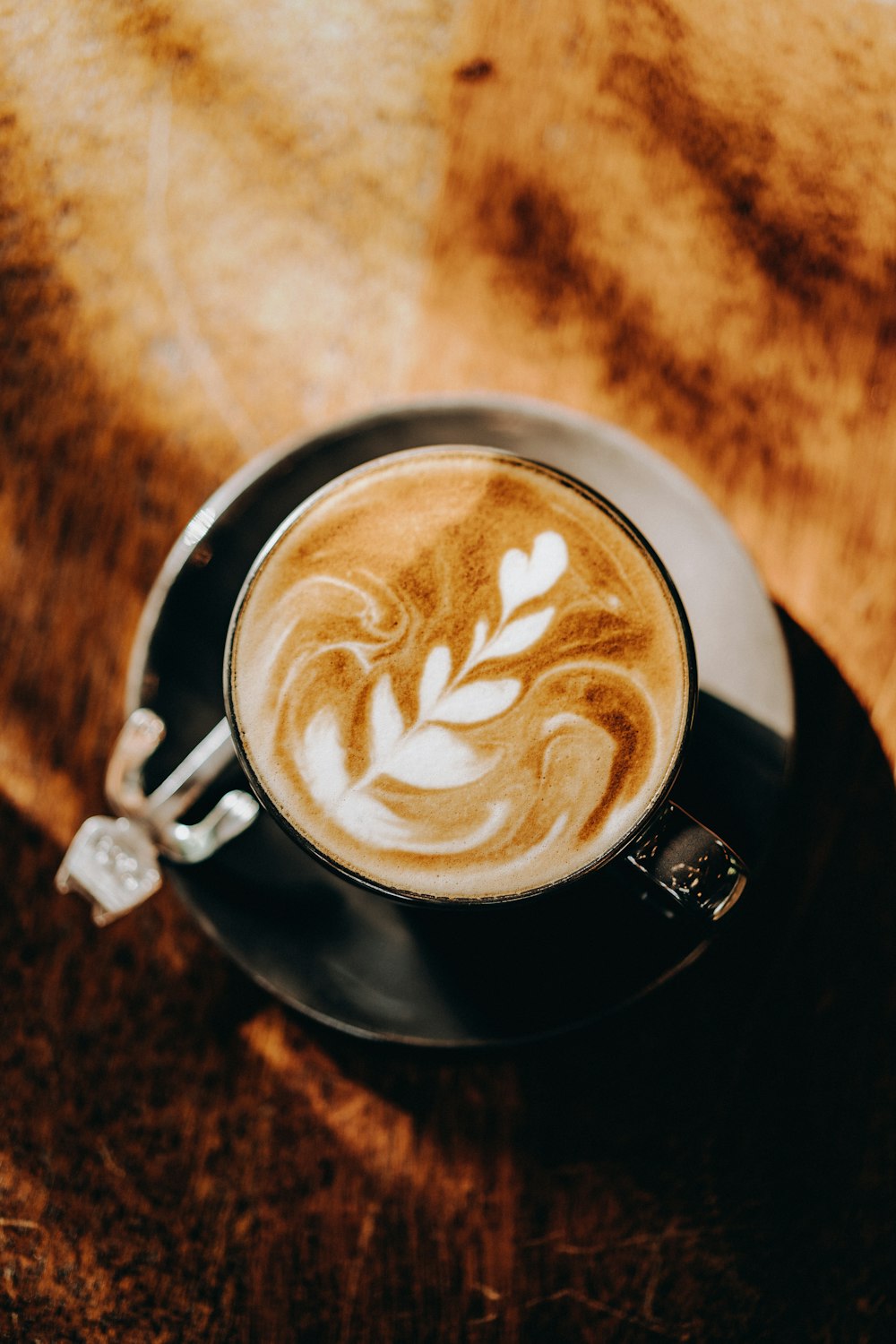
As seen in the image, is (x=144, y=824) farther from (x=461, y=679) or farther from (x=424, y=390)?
(x=424, y=390)

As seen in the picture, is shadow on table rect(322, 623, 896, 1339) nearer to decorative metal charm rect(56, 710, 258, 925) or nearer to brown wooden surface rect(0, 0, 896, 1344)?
brown wooden surface rect(0, 0, 896, 1344)

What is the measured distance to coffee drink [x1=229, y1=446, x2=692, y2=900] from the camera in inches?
26.5

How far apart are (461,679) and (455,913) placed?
8.7 inches

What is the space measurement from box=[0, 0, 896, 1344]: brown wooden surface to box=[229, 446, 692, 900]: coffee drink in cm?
31

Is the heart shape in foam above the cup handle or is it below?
above

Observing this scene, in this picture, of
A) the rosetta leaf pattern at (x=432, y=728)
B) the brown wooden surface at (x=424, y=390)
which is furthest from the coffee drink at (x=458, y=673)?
the brown wooden surface at (x=424, y=390)

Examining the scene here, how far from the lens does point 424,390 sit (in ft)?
3.17

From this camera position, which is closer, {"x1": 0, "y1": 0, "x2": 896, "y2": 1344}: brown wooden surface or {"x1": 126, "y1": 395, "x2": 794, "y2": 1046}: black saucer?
{"x1": 126, "y1": 395, "x2": 794, "y2": 1046}: black saucer

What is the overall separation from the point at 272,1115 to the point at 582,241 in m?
1.06

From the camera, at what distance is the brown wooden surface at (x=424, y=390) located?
876 mm

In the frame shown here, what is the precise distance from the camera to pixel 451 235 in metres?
0.97

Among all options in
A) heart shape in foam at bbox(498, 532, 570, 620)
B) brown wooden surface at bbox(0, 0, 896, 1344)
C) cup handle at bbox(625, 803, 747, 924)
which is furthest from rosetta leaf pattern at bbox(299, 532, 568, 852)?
brown wooden surface at bbox(0, 0, 896, 1344)

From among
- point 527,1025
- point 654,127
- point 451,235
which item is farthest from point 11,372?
point 527,1025

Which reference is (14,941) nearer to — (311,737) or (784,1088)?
(311,737)
